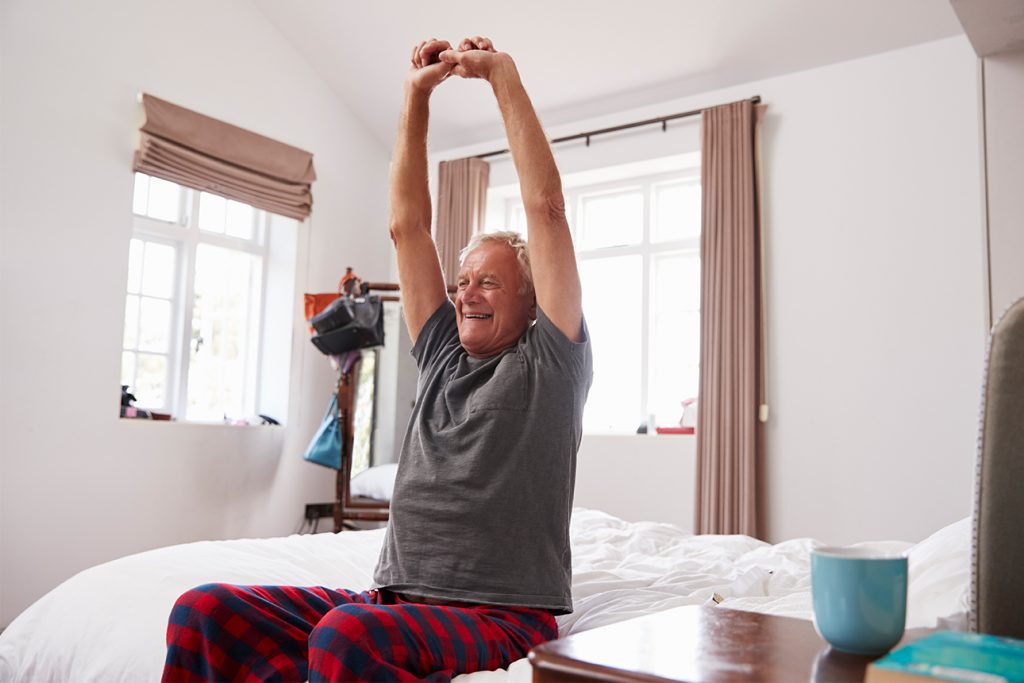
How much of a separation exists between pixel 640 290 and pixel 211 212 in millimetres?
2410

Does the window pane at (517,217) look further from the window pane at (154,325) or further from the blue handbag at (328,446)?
the window pane at (154,325)

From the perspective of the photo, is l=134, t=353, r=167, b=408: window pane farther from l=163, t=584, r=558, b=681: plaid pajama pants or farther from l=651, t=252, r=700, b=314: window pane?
l=163, t=584, r=558, b=681: plaid pajama pants

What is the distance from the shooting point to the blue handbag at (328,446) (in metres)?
4.56

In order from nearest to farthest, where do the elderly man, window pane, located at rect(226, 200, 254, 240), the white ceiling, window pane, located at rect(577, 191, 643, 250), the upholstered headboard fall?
the upholstered headboard, the elderly man, the white ceiling, window pane, located at rect(226, 200, 254, 240), window pane, located at rect(577, 191, 643, 250)

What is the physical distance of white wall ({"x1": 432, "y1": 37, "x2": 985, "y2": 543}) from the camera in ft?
12.0

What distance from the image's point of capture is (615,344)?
4.99 m

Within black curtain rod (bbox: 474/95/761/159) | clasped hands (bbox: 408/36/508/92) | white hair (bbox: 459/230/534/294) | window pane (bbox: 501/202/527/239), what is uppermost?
black curtain rod (bbox: 474/95/761/159)

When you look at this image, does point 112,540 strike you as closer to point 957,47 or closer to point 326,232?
point 326,232

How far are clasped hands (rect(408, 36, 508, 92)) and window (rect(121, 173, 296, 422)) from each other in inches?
120

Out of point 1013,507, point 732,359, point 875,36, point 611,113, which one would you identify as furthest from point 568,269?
point 611,113

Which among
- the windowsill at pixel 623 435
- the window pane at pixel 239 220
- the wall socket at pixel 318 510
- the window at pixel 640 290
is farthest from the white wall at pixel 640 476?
the window pane at pixel 239 220

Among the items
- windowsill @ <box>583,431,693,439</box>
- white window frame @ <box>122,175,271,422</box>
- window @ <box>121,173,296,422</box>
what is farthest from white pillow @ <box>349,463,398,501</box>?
windowsill @ <box>583,431,693,439</box>

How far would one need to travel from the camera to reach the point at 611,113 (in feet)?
15.7

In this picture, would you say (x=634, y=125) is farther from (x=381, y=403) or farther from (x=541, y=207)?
(x=541, y=207)
